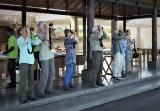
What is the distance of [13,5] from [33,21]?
1.62 m

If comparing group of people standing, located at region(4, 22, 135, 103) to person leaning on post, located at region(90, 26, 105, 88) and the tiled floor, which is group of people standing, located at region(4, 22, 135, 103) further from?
the tiled floor

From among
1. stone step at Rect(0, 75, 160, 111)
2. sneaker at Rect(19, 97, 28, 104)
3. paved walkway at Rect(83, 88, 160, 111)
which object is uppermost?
sneaker at Rect(19, 97, 28, 104)

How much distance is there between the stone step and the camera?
9.40 metres

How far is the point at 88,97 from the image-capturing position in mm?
10938

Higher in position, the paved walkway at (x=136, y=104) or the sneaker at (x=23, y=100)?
the sneaker at (x=23, y=100)

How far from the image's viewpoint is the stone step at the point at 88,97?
30.8 feet

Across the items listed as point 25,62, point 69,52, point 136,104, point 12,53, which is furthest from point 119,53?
point 25,62

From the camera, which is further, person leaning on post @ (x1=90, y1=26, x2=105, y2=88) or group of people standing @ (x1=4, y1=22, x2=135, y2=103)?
person leaning on post @ (x1=90, y1=26, x2=105, y2=88)

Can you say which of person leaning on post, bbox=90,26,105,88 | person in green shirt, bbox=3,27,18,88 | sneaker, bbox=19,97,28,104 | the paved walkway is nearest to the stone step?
sneaker, bbox=19,97,28,104

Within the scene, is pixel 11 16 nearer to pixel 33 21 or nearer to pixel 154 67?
pixel 33 21

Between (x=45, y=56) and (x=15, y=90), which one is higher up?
(x=45, y=56)

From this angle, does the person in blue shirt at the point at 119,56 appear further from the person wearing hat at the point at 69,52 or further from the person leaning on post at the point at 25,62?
the person leaning on post at the point at 25,62

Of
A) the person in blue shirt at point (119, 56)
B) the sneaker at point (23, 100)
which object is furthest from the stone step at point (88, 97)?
the person in blue shirt at point (119, 56)

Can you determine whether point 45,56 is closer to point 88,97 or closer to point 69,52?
point 69,52
